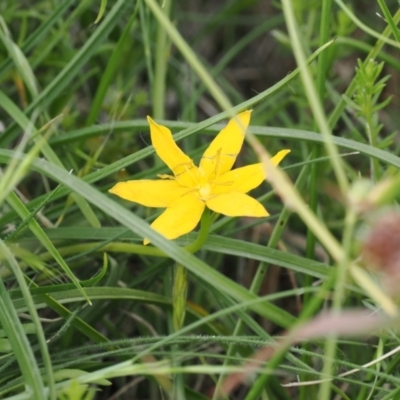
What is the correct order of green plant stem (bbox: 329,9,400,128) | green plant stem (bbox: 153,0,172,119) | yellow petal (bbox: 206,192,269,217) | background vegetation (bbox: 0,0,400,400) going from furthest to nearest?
green plant stem (bbox: 153,0,172,119) → green plant stem (bbox: 329,9,400,128) → yellow petal (bbox: 206,192,269,217) → background vegetation (bbox: 0,0,400,400)

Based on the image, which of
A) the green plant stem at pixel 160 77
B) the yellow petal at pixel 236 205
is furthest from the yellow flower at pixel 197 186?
the green plant stem at pixel 160 77

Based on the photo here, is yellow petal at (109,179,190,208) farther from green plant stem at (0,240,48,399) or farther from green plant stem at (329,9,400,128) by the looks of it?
green plant stem at (329,9,400,128)

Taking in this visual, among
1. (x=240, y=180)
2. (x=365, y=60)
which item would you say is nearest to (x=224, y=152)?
(x=240, y=180)

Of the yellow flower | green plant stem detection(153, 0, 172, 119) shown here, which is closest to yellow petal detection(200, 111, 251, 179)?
the yellow flower

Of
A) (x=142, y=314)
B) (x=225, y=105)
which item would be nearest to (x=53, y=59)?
(x=142, y=314)

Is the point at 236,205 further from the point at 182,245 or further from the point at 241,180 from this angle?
the point at 182,245

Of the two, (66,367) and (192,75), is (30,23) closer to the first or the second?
(192,75)

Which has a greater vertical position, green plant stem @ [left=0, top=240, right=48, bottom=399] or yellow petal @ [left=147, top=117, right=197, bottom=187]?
yellow petal @ [left=147, top=117, right=197, bottom=187]

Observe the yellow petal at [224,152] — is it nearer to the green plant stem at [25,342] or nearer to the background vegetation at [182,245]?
the background vegetation at [182,245]
